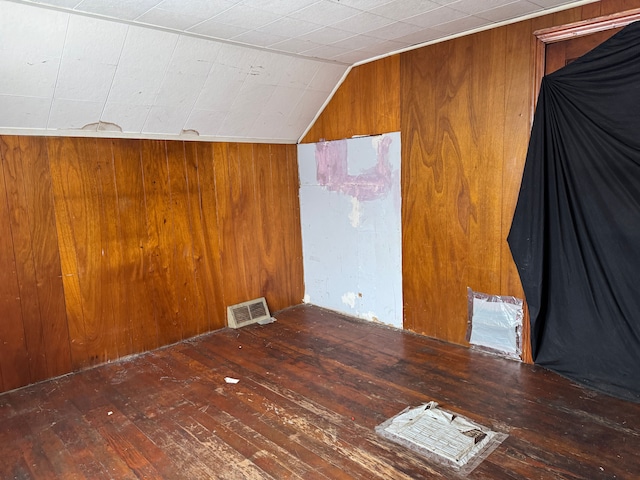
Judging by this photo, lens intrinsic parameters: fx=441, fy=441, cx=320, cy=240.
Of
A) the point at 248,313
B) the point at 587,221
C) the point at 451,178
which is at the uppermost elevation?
the point at 451,178

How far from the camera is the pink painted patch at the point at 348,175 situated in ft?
12.3

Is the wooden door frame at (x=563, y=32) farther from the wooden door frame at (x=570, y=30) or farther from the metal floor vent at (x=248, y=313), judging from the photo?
the metal floor vent at (x=248, y=313)

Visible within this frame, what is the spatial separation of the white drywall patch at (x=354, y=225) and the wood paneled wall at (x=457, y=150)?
119 mm

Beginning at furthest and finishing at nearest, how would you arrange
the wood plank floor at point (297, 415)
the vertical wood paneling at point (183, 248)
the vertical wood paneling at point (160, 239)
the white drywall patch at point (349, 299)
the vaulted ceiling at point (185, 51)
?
the white drywall patch at point (349, 299), the vertical wood paneling at point (183, 248), the vertical wood paneling at point (160, 239), the vaulted ceiling at point (185, 51), the wood plank floor at point (297, 415)

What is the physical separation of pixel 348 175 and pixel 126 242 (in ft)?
6.51

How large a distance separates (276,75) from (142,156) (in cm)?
125

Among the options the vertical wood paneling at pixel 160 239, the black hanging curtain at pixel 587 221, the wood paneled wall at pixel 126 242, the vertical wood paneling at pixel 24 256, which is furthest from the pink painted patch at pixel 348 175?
the vertical wood paneling at pixel 24 256

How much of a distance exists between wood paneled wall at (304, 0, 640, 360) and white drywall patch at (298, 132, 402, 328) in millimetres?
119

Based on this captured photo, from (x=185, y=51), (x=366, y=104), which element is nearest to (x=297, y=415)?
(x=185, y=51)

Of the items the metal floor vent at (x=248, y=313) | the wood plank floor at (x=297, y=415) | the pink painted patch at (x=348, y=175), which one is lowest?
the wood plank floor at (x=297, y=415)

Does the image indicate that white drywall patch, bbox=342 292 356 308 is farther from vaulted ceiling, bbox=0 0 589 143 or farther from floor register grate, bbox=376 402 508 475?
vaulted ceiling, bbox=0 0 589 143

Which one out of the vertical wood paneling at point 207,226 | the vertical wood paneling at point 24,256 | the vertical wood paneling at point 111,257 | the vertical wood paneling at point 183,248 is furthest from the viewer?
the vertical wood paneling at point 207,226

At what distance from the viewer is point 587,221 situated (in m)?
2.65

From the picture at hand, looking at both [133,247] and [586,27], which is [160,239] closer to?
[133,247]
